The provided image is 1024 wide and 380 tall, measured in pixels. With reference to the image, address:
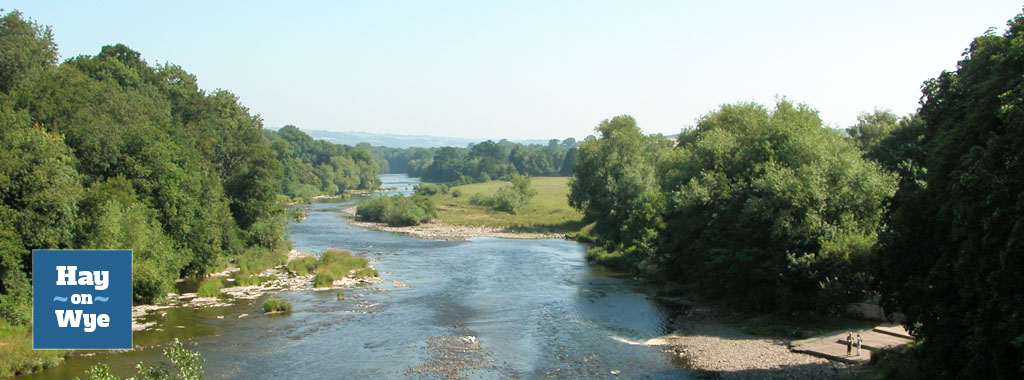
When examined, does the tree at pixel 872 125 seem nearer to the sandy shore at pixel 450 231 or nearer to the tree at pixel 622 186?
the tree at pixel 622 186

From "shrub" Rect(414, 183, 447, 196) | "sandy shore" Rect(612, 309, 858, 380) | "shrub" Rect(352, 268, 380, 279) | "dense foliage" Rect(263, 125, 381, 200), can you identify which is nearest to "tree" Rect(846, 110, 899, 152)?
"sandy shore" Rect(612, 309, 858, 380)

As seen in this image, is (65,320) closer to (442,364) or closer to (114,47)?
(442,364)

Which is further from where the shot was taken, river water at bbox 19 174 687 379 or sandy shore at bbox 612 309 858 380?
river water at bbox 19 174 687 379

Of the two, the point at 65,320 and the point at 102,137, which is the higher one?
the point at 102,137

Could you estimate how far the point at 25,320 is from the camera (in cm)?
2970

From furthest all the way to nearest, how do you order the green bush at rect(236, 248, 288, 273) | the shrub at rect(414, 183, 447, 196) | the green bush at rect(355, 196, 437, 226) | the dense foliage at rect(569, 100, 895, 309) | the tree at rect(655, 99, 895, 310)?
1. the shrub at rect(414, 183, 447, 196)
2. the green bush at rect(355, 196, 437, 226)
3. the green bush at rect(236, 248, 288, 273)
4. the dense foliage at rect(569, 100, 895, 309)
5. the tree at rect(655, 99, 895, 310)

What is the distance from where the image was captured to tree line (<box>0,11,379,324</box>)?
3066 cm

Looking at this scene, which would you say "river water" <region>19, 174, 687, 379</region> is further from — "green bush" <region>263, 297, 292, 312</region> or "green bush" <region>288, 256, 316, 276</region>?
"green bush" <region>288, 256, 316, 276</region>

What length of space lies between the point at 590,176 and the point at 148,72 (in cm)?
4155

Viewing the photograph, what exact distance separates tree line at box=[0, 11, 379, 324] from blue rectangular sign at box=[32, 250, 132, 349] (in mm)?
18674

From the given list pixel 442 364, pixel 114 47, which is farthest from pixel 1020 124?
pixel 114 47

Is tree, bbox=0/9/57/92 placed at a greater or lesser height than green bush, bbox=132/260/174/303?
greater

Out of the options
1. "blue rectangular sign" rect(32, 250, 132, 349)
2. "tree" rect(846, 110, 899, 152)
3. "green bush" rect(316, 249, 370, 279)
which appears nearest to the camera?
"blue rectangular sign" rect(32, 250, 132, 349)

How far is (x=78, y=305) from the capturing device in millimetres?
14383
